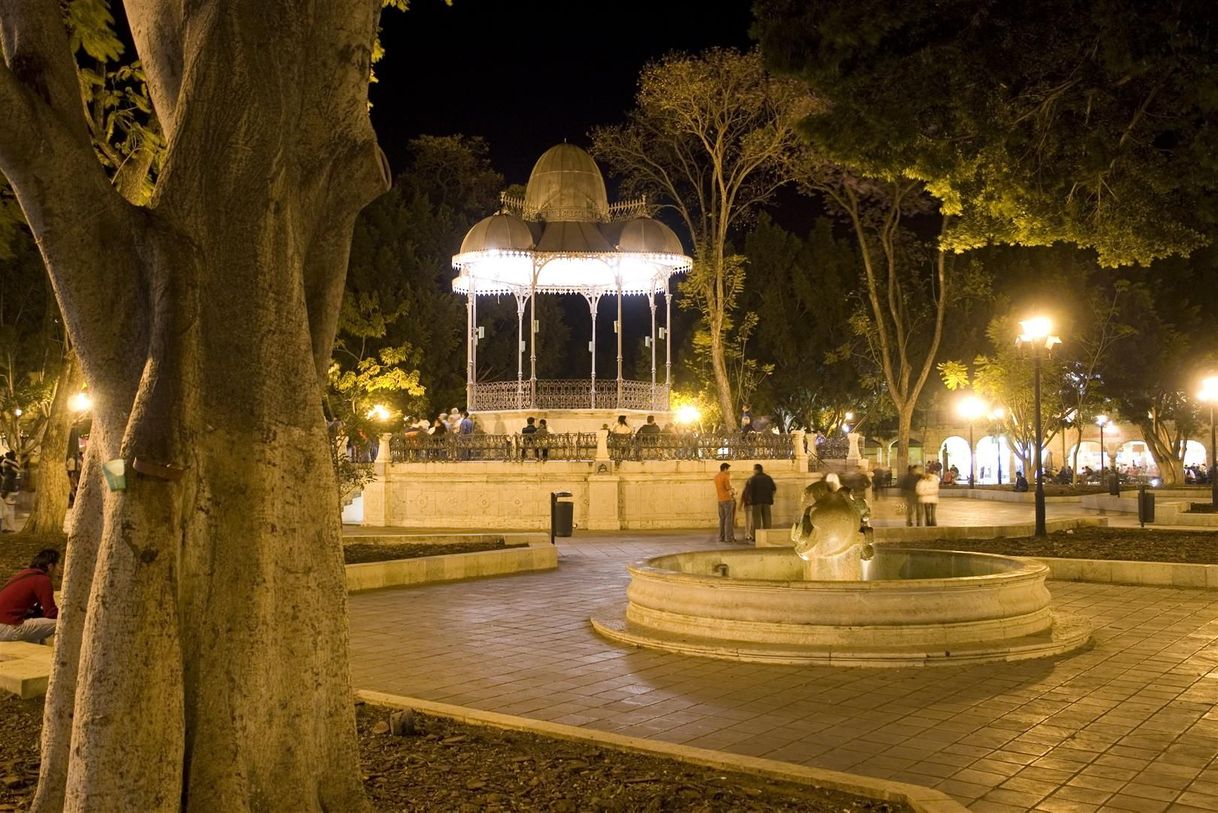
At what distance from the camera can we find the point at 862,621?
28.6ft

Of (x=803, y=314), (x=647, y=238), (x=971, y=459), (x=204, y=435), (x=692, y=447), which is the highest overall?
(x=803, y=314)

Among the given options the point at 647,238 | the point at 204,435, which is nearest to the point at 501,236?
the point at 647,238

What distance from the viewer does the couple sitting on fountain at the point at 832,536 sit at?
34.4 feet

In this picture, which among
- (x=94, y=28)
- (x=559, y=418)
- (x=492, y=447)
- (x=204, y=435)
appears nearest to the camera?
(x=204, y=435)

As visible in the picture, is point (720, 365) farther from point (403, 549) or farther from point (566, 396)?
point (403, 549)

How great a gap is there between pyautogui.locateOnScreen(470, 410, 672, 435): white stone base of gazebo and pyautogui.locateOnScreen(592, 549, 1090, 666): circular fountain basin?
1860 centimetres

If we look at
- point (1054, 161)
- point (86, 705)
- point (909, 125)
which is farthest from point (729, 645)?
point (1054, 161)

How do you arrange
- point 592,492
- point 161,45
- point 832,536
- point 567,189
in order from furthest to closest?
point 567,189 < point 592,492 < point 832,536 < point 161,45

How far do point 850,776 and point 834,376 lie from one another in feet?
137

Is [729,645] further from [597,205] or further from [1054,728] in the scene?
[597,205]

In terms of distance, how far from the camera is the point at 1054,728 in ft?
21.1

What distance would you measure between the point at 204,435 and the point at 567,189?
2621cm

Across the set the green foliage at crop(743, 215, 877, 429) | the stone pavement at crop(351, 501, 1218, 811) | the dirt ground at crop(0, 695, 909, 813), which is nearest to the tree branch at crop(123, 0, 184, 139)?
the dirt ground at crop(0, 695, 909, 813)

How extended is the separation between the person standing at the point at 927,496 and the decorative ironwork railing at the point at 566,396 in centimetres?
1031
